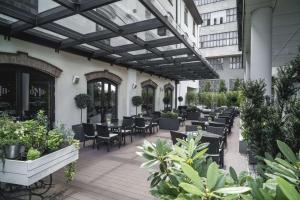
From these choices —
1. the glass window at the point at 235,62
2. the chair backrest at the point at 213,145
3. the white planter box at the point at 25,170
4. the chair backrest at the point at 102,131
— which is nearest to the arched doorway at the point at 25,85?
the chair backrest at the point at 102,131

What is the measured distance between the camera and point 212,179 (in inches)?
43.3

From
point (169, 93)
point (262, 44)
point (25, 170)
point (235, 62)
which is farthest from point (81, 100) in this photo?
point (235, 62)

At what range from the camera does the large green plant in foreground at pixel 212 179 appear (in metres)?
1.01

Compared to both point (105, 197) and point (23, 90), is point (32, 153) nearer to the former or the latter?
point (105, 197)

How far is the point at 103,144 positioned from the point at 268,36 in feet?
20.6

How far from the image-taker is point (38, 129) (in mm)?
3701

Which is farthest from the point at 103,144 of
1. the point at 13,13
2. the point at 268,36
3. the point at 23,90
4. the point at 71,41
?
the point at 268,36

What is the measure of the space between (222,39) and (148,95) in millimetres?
28624

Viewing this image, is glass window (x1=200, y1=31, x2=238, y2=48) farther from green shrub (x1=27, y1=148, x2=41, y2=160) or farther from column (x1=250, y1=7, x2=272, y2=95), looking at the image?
green shrub (x1=27, y1=148, x2=41, y2=160)

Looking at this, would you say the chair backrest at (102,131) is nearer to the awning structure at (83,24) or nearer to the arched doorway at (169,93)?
the awning structure at (83,24)

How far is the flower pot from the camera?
3332 mm

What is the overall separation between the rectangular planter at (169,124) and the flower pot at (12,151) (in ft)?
28.1

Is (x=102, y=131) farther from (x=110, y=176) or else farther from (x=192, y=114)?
(x=192, y=114)

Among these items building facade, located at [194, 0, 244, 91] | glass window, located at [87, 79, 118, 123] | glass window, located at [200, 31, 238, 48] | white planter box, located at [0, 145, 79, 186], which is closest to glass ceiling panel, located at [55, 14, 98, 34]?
glass window, located at [87, 79, 118, 123]
